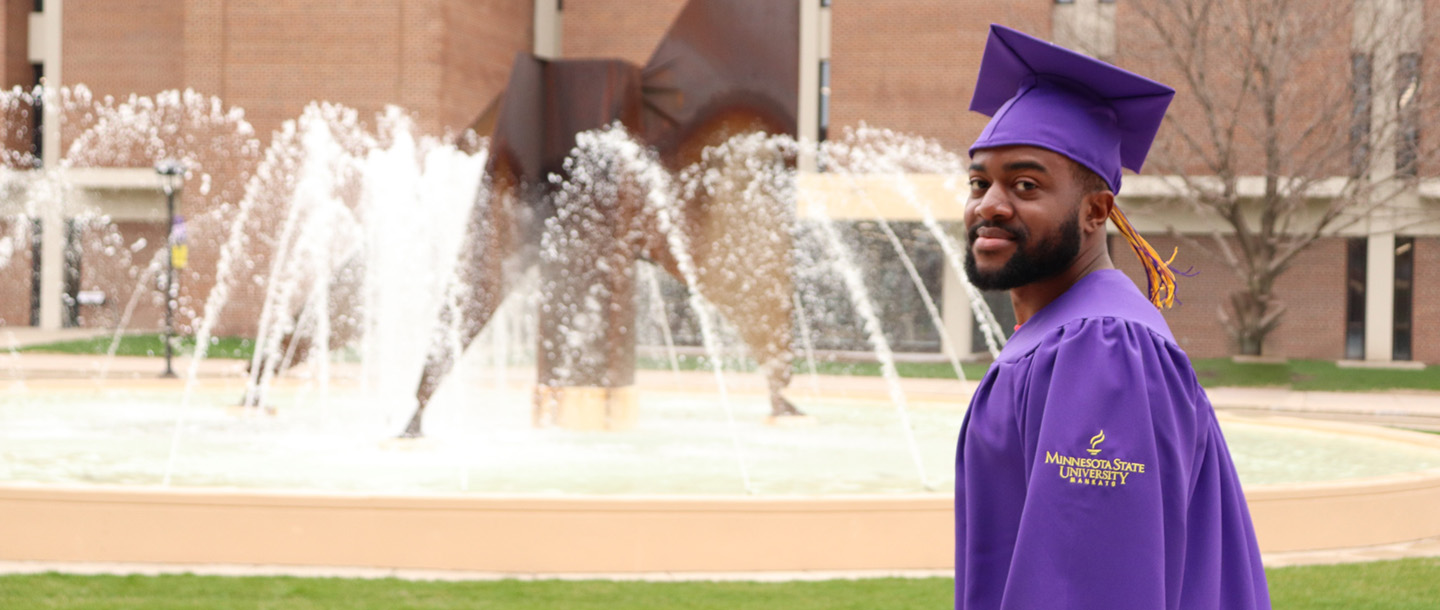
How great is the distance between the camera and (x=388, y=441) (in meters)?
9.61

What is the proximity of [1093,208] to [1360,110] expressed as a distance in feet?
74.1

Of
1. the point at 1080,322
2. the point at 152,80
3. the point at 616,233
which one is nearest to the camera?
the point at 1080,322

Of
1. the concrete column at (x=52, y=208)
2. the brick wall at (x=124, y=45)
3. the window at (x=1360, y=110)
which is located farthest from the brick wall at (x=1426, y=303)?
the concrete column at (x=52, y=208)

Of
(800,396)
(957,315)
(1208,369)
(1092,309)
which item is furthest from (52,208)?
(1092,309)

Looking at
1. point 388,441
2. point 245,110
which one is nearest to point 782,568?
point 388,441

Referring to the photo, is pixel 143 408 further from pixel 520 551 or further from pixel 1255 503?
pixel 1255 503

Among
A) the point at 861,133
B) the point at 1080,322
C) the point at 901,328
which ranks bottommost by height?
the point at 901,328

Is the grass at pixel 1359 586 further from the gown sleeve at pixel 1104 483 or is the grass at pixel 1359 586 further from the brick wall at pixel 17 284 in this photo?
the brick wall at pixel 17 284

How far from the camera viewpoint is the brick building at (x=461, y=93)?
28438mm

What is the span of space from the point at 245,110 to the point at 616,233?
2160 cm

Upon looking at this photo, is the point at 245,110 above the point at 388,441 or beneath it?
above

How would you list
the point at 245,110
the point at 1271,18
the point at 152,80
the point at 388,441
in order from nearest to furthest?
Result: 1. the point at 388,441
2. the point at 1271,18
3. the point at 245,110
4. the point at 152,80

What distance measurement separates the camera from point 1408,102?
22.4 meters

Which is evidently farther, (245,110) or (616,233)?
(245,110)
